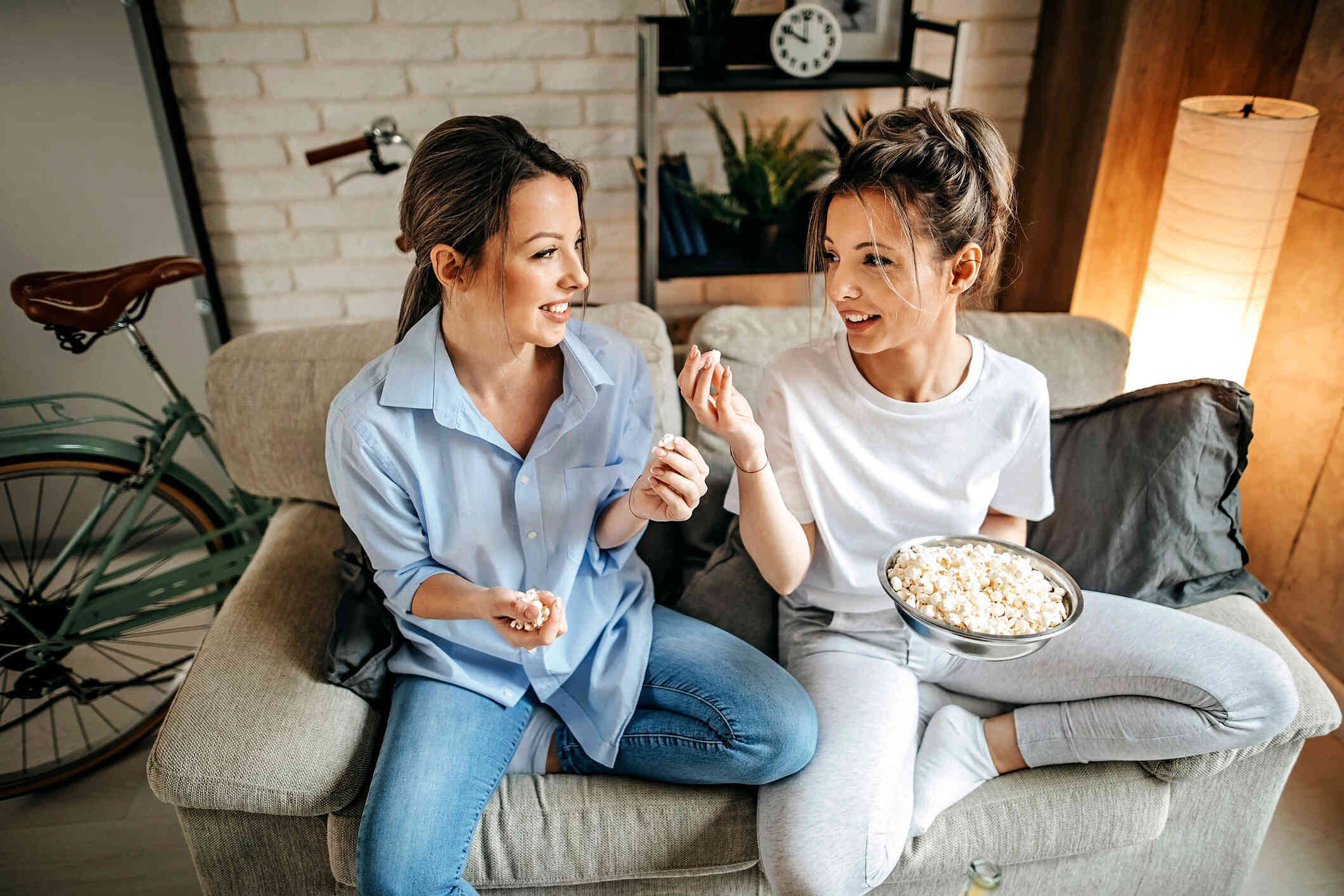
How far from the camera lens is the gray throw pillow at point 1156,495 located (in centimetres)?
142

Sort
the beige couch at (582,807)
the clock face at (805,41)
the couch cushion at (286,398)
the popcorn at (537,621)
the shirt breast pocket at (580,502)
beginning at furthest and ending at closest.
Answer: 1. the clock face at (805,41)
2. the couch cushion at (286,398)
3. the shirt breast pocket at (580,502)
4. the beige couch at (582,807)
5. the popcorn at (537,621)

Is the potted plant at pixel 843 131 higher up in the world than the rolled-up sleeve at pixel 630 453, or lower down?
higher up

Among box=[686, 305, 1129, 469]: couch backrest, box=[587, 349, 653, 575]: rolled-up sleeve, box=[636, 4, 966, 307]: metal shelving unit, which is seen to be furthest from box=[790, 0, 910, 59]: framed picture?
box=[587, 349, 653, 575]: rolled-up sleeve

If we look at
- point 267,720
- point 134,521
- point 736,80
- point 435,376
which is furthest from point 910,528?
point 134,521

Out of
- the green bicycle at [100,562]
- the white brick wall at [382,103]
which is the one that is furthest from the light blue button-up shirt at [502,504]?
the white brick wall at [382,103]

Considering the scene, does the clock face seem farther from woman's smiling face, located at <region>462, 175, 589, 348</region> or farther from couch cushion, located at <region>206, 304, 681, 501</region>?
woman's smiling face, located at <region>462, 175, 589, 348</region>

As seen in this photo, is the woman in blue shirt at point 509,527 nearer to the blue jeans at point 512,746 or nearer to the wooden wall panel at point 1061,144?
the blue jeans at point 512,746

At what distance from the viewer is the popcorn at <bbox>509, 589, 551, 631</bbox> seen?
43.7 inches

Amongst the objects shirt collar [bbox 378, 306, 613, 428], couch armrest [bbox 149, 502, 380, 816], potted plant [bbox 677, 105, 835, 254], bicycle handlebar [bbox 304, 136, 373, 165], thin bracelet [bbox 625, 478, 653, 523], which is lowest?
couch armrest [bbox 149, 502, 380, 816]

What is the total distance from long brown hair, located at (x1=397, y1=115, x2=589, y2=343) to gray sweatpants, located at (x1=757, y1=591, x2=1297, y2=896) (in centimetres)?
74

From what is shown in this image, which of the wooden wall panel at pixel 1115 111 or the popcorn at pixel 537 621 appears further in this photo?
the wooden wall panel at pixel 1115 111

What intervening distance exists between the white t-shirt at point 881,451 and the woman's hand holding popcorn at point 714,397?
0.65 ft

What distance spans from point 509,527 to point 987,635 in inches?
25.4

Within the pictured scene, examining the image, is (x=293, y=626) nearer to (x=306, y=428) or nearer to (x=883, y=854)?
(x=306, y=428)
